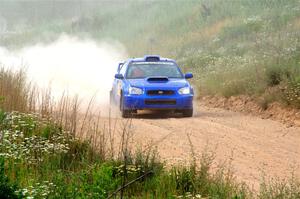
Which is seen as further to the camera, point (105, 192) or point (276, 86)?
point (276, 86)

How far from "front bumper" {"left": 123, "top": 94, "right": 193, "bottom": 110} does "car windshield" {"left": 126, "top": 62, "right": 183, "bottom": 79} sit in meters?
1.27

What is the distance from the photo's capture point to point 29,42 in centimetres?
5847

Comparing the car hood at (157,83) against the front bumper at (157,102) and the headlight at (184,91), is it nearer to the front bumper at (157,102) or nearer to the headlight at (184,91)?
the headlight at (184,91)

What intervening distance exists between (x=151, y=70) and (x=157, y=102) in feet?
5.26

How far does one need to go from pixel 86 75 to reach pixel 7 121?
71.4 ft

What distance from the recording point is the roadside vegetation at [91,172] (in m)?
6.85

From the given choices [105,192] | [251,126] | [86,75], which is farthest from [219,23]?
[105,192]

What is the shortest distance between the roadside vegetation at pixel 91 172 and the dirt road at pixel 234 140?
0.53 meters

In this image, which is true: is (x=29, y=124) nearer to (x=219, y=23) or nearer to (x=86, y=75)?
(x=86, y=75)

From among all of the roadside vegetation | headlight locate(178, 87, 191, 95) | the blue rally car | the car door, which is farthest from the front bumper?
the roadside vegetation

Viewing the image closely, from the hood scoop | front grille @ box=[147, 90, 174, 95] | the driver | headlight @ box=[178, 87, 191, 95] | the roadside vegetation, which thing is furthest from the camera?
the driver

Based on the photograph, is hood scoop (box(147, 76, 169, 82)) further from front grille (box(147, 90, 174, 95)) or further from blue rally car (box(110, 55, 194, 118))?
front grille (box(147, 90, 174, 95))

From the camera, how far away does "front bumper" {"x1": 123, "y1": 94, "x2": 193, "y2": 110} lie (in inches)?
661

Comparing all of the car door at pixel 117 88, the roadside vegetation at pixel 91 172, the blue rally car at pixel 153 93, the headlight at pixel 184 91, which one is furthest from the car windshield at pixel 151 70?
the roadside vegetation at pixel 91 172
